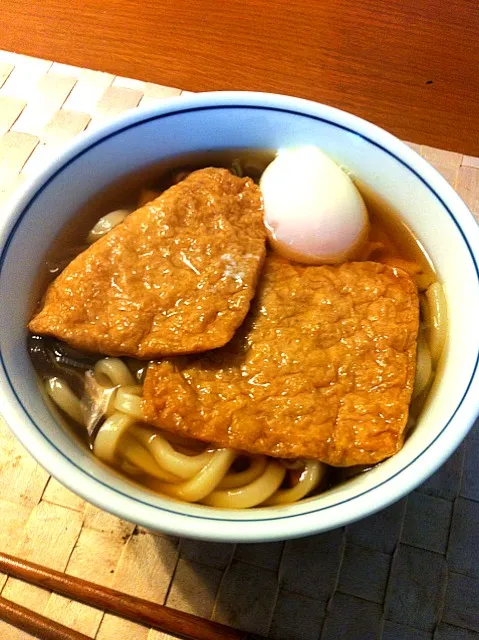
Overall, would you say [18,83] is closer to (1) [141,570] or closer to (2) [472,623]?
(1) [141,570]

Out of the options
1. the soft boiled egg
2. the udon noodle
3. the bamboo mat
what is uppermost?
the soft boiled egg

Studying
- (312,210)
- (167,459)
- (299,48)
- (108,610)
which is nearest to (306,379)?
(167,459)

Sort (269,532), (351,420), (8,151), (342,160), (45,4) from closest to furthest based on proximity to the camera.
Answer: (269,532) < (351,420) < (342,160) < (8,151) < (45,4)

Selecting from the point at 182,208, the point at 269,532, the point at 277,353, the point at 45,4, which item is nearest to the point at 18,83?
the point at 45,4

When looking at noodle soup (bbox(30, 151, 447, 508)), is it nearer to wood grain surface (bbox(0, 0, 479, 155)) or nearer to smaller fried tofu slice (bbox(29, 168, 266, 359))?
smaller fried tofu slice (bbox(29, 168, 266, 359))

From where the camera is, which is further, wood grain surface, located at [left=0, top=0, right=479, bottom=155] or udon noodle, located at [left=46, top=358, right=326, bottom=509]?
wood grain surface, located at [left=0, top=0, right=479, bottom=155]

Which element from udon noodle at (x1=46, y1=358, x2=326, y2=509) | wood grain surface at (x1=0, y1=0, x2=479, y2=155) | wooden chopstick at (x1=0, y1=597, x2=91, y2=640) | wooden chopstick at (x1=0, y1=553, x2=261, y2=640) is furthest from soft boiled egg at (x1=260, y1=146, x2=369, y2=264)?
wooden chopstick at (x1=0, y1=597, x2=91, y2=640)

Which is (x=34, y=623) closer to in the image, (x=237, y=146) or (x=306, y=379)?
(x=306, y=379)
